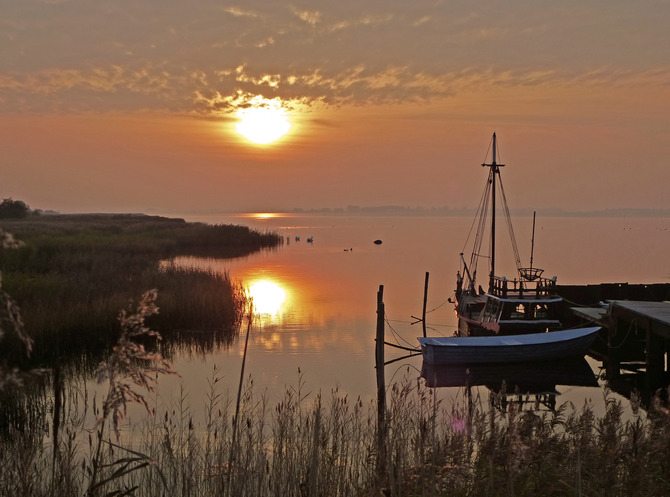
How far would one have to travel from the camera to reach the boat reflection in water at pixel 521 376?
22.3 m

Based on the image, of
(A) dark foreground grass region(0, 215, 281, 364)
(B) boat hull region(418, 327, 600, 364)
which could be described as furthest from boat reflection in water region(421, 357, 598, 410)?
(A) dark foreground grass region(0, 215, 281, 364)

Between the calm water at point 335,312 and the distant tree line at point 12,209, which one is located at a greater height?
the distant tree line at point 12,209

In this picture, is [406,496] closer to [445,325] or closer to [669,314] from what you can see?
[669,314]

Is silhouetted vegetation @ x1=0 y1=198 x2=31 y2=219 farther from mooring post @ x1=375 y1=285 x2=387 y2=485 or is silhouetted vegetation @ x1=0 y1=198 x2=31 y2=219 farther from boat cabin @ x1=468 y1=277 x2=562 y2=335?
mooring post @ x1=375 y1=285 x2=387 y2=485

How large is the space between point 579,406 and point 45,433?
16.9m

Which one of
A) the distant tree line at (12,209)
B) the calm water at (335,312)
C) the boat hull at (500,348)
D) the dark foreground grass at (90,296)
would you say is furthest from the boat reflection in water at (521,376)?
the distant tree line at (12,209)

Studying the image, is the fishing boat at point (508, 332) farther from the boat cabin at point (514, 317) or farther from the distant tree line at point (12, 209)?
the distant tree line at point (12, 209)

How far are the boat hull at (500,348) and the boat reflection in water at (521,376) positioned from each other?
1.21 ft

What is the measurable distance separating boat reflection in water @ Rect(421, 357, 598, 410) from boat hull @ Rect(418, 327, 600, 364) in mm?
369

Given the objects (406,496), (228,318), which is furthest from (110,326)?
(406,496)

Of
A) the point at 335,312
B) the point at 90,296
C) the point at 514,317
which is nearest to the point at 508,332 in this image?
the point at 514,317

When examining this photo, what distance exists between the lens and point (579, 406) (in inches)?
782

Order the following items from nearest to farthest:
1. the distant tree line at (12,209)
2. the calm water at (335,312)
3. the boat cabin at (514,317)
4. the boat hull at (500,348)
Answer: the calm water at (335,312), the boat hull at (500,348), the boat cabin at (514,317), the distant tree line at (12,209)

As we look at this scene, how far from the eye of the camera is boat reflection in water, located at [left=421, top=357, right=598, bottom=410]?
22297 millimetres
